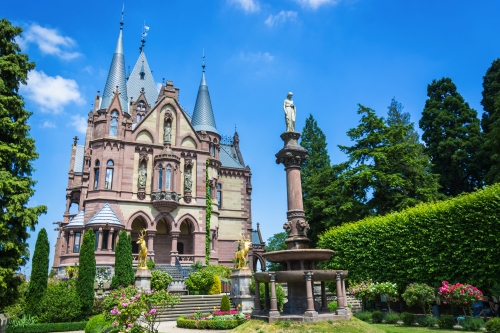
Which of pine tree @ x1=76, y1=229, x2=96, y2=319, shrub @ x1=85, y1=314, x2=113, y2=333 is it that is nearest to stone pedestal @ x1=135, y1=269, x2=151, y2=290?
pine tree @ x1=76, y1=229, x2=96, y2=319

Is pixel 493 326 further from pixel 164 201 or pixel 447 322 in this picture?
pixel 164 201

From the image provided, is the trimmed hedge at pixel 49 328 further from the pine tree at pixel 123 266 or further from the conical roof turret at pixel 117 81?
the conical roof turret at pixel 117 81

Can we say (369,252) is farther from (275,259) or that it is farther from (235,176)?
(235,176)

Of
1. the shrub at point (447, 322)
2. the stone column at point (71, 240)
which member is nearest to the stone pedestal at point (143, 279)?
the stone column at point (71, 240)

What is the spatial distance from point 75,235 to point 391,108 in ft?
121

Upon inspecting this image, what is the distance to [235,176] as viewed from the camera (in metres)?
50.4

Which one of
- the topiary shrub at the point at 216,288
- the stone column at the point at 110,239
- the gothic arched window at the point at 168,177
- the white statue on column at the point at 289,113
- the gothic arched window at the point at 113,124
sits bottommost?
the topiary shrub at the point at 216,288

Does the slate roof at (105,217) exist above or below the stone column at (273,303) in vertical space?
above

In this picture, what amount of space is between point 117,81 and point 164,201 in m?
15.2

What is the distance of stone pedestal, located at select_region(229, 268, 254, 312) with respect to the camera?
82.9 ft

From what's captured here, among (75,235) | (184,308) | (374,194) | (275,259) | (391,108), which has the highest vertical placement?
(391,108)

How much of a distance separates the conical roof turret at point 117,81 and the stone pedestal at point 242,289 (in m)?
24.3

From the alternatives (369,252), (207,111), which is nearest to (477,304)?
(369,252)

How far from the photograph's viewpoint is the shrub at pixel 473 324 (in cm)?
1608
